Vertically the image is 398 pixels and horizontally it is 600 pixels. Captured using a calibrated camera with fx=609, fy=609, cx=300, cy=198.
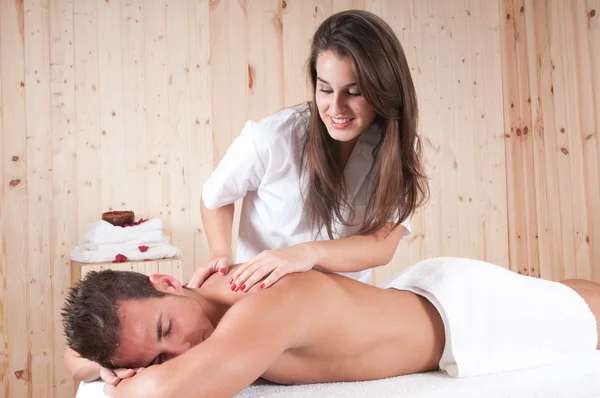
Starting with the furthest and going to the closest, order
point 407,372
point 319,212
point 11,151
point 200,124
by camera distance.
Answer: point 200,124 < point 11,151 < point 319,212 < point 407,372

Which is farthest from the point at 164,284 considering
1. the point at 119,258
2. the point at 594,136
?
the point at 594,136

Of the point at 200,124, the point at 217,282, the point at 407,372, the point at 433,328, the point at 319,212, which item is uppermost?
the point at 200,124

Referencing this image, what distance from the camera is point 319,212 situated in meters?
1.76

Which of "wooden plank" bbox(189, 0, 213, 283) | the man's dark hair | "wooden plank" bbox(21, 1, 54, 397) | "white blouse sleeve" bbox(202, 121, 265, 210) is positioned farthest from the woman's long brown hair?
"wooden plank" bbox(21, 1, 54, 397)

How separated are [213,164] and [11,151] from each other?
1.00 meters

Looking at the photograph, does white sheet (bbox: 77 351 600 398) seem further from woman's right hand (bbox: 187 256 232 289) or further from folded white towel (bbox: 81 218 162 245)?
folded white towel (bbox: 81 218 162 245)

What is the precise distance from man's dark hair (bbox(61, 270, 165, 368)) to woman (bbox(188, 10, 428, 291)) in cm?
23

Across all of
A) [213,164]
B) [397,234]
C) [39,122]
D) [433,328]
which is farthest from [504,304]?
[39,122]

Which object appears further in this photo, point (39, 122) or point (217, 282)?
point (39, 122)

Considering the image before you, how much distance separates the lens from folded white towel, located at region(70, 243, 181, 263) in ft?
8.86

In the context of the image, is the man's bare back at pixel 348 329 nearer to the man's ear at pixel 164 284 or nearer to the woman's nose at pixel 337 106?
the man's ear at pixel 164 284

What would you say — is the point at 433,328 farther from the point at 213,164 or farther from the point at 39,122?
the point at 39,122

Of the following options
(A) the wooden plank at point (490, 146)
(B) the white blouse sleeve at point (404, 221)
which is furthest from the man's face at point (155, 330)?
(A) the wooden plank at point (490, 146)

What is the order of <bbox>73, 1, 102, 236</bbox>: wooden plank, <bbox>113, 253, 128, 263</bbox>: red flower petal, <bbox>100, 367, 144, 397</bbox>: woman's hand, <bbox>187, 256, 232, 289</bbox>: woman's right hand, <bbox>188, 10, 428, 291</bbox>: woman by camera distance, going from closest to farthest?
<bbox>100, 367, 144, 397</bbox>: woman's hand, <bbox>188, 10, 428, 291</bbox>: woman, <bbox>187, 256, 232, 289</bbox>: woman's right hand, <bbox>113, 253, 128, 263</bbox>: red flower petal, <bbox>73, 1, 102, 236</bbox>: wooden plank
